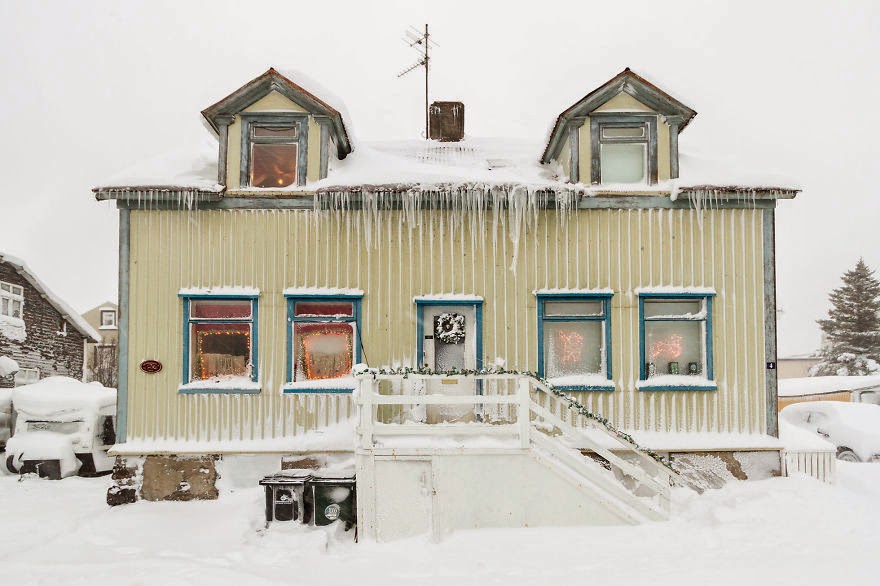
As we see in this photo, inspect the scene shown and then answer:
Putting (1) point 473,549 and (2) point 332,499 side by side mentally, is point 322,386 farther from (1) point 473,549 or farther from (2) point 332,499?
(1) point 473,549

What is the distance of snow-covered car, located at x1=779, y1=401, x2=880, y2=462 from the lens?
1314cm

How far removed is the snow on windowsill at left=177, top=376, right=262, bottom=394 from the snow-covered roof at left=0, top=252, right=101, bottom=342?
40.7ft

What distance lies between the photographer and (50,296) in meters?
19.9

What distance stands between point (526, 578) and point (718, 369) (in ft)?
17.1

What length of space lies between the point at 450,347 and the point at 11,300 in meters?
15.7

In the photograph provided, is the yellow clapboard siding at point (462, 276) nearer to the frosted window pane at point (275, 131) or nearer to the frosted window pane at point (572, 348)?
the frosted window pane at point (572, 348)

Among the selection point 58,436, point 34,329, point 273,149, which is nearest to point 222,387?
point 273,149

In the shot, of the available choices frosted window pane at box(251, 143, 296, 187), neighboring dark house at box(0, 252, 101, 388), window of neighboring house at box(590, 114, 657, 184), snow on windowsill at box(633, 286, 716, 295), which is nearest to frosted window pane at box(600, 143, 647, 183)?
window of neighboring house at box(590, 114, 657, 184)

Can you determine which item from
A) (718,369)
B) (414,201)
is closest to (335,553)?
(414,201)

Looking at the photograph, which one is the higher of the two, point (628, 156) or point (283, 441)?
point (628, 156)

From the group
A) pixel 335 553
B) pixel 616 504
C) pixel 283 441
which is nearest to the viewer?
pixel 335 553

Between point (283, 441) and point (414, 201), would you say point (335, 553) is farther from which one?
point (414, 201)

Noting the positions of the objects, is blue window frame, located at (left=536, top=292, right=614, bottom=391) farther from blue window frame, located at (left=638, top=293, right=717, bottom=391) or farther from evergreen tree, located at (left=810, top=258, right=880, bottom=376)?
evergreen tree, located at (left=810, top=258, right=880, bottom=376)

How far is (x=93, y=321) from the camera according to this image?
4972 cm
